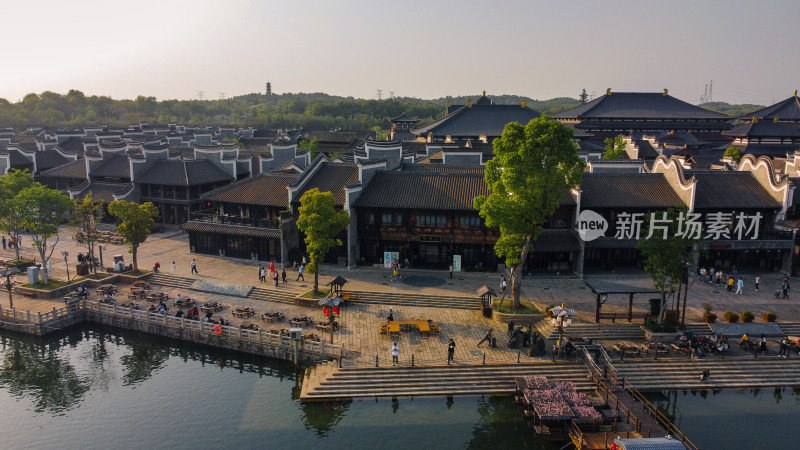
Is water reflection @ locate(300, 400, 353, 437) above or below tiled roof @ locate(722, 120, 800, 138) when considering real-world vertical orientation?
below

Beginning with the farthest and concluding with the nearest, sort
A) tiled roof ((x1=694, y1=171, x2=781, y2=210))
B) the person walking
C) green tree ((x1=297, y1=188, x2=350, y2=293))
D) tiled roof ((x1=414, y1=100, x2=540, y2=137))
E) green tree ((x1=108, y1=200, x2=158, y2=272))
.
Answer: tiled roof ((x1=414, y1=100, x2=540, y2=137)) < tiled roof ((x1=694, y1=171, x2=781, y2=210)) < green tree ((x1=108, y1=200, x2=158, y2=272)) < green tree ((x1=297, y1=188, x2=350, y2=293)) < the person walking

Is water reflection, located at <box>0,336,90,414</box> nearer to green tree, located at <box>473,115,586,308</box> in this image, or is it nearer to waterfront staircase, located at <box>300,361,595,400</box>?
waterfront staircase, located at <box>300,361,595,400</box>

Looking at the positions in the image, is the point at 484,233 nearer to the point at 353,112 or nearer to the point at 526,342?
the point at 526,342

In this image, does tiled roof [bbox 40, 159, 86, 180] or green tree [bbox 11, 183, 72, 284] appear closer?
green tree [bbox 11, 183, 72, 284]

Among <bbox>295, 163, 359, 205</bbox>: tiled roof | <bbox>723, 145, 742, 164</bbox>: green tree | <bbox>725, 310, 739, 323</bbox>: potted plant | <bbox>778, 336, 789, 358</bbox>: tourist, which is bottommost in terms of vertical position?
<bbox>778, 336, 789, 358</bbox>: tourist

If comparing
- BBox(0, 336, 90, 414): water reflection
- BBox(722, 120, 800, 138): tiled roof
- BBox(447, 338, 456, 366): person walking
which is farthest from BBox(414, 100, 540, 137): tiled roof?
BBox(0, 336, 90, 414): water reflection

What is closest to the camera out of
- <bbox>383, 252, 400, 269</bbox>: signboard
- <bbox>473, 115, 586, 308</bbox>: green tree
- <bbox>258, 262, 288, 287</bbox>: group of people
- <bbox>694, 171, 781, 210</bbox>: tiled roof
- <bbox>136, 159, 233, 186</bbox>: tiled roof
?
<bbox>473, 115, 586, 308</bbox>: green tree
